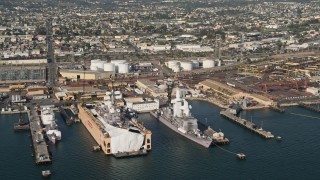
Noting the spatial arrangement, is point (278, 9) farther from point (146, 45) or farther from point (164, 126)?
point (164, 126)

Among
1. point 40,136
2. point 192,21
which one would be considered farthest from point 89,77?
point 192,21

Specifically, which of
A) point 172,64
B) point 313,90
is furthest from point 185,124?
point 172,64

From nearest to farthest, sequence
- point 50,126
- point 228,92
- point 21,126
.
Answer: point 50,126, point 21,126, point 228,92

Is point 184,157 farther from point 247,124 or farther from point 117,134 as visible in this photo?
point 247,124

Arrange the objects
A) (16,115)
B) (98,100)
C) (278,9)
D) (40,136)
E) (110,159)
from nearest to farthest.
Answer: (110,159), (40,136), (16,115), (98,100), (278,9)

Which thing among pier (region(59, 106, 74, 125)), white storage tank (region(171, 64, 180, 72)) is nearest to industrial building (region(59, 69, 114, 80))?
white storage tank (region(171, 64, 180, 72))

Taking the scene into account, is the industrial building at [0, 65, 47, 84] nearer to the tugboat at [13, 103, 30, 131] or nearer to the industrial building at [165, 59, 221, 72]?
the industrial building at [165, 59, 221, 72]
